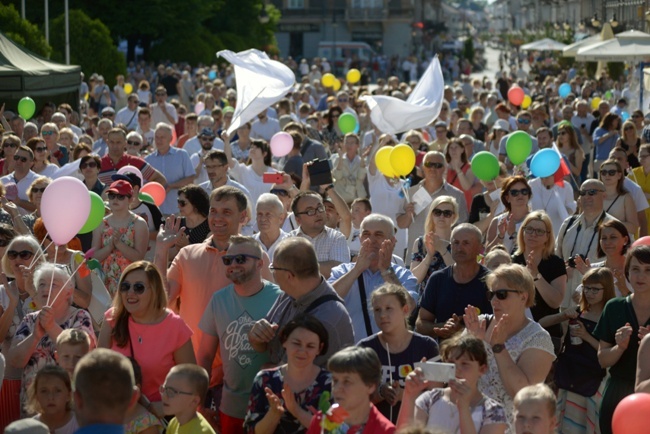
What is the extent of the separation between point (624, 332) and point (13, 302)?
3.33 m

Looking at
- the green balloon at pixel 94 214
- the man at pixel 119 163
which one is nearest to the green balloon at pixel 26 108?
the man at pixel 119 163

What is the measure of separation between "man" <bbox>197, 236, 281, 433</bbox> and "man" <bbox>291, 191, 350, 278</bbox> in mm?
1619

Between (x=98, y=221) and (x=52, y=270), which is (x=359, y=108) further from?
(x=52, y=270)

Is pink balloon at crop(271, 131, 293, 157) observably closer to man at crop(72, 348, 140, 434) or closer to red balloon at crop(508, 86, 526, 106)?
man at crop(72, 348, 140, 434)

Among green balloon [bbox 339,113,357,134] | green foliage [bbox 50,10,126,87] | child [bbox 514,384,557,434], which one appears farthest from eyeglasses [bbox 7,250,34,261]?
green foliage [bbox 50,10,126,87]

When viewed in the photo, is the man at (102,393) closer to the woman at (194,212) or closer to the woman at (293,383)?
the woman at (293,383)

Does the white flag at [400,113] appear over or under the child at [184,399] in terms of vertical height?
over

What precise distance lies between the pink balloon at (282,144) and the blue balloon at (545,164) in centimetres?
303

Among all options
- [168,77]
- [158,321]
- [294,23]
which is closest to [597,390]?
[158,321]

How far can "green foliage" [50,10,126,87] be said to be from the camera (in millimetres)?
30164

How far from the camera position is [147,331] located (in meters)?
6.23

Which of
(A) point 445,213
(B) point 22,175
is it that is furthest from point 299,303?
(B) point 22,175

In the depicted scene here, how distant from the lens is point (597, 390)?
6863 millimetres

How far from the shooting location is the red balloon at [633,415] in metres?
5.11
